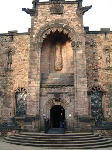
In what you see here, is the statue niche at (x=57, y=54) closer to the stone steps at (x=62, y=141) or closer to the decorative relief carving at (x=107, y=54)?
the decorative relief carving at (x=107, y=54)

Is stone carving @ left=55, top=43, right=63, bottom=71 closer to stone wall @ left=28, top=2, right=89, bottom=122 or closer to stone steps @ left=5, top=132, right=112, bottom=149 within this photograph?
stone wall @ left=28, top=2, right=89, bottom=122

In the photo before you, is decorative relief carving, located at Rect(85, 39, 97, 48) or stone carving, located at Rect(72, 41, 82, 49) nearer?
stone carving, located at Rect(72, 41, 82, 49)

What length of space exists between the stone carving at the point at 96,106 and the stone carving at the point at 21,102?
7.05 metres

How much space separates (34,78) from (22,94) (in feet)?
14.7

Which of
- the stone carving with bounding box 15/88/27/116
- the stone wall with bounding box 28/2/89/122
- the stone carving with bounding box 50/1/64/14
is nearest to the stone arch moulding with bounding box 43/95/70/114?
the stone wall with bounding box 28/2/89/122

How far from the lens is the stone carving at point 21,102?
22125 mm

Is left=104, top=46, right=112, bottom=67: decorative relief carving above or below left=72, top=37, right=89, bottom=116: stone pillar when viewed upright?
above

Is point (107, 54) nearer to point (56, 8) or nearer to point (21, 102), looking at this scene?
point (56, 8)

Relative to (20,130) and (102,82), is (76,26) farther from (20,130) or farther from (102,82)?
(20,130)

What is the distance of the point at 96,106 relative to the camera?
843 inches

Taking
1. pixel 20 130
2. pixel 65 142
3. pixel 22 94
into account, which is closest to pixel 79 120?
pixel 65 142

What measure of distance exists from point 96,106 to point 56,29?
28.0 feet

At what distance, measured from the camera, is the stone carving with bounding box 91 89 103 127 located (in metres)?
21.2

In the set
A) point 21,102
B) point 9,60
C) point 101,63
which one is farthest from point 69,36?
point 21,102
